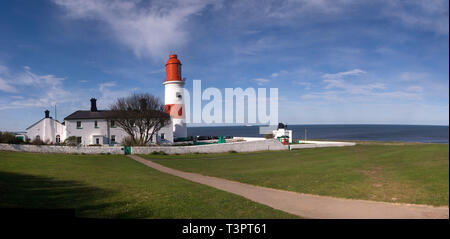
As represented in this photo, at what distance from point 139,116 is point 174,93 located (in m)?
9.18

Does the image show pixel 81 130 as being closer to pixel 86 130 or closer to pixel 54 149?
pixel 86 130

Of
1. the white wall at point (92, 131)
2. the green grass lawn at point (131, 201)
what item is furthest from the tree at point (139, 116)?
the green grass lawn at point (131, 201)

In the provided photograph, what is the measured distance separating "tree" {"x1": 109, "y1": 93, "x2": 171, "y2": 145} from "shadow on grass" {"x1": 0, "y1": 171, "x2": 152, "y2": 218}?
83.5ft

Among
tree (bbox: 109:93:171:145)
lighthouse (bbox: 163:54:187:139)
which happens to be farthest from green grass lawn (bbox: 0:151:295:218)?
lighthouse (bbox: 163:54:187:139)

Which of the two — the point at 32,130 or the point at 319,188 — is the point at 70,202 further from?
the point at 32,130

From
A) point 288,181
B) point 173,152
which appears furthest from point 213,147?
point 288,181

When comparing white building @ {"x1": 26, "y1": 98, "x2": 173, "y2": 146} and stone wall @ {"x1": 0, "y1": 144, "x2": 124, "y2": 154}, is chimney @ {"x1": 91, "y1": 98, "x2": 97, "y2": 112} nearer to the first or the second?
white building @ {"x1": 26, "y1": 98, "x2": 173, "y2": 146}

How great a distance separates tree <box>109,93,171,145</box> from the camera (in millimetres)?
36372

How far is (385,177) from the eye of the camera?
492 inches

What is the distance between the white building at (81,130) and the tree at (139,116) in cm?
220

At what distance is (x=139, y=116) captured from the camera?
36219 millimetres

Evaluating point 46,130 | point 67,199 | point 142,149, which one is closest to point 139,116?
point 142,149

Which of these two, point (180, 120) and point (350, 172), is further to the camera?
point (180, 120)
